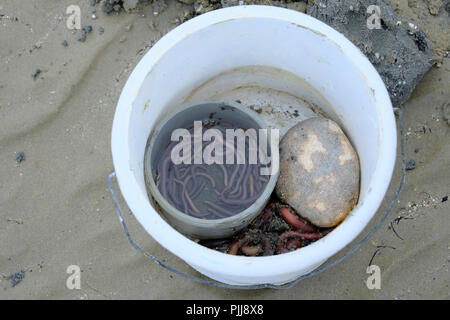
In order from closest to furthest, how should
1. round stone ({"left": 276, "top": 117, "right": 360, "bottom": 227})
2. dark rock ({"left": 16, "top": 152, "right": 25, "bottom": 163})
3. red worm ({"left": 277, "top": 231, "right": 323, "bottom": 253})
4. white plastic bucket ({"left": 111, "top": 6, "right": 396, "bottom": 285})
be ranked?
white plastic bucket ({"left": 111, "top": 6, "right": 396, "bottom": 285}) < round stone ({"left": 276, "top": 117, "right": 360, "bottom": 227}) < red worm ({"left": 277, "top": 231, "right": 323, "bottom": 253}) < dark rock ({"left": 16, "top": 152, "right": 25, "bottom": 163})

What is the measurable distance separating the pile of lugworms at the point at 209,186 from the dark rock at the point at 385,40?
92 cm

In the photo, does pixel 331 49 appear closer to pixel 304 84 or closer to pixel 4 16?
pixel 304 84

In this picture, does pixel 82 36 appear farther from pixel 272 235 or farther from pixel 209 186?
pixel 272 235

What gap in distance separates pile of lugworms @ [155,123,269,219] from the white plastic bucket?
0.89 ft

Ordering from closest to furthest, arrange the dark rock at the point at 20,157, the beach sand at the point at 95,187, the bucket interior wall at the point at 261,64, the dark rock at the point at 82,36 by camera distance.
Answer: the bucket interior wall at the point at 261,64
the beach sand at the point at 95,187
the dark rock at the point at 20,157
the dark rock at the point at 82,36

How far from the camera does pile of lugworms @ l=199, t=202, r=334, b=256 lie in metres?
2.36

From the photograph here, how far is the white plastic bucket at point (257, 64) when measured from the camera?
1.81m

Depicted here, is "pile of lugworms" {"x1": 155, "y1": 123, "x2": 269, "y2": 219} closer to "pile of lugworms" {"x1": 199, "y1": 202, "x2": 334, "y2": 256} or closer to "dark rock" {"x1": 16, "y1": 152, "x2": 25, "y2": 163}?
"pile of lugworms" {"x1": 199, "y1": 202, "x2": 334, "y2": 256}

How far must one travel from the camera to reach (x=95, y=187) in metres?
2.89

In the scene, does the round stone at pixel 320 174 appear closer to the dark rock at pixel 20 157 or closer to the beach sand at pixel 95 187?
the beach sand at pixel 95 187

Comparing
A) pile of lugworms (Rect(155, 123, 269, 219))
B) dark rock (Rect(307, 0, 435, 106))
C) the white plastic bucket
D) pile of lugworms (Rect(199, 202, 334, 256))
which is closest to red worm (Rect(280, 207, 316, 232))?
pile of lugworms (Rect(199, 202, 334, 256))

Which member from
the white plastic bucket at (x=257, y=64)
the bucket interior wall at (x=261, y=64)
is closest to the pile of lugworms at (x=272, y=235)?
the white plastic bucket at (x=257, y=64)

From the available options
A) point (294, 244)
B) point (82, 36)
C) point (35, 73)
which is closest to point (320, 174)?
point (294, 244)
